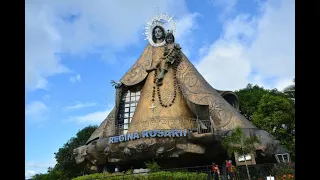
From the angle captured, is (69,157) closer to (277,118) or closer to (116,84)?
(116,84)

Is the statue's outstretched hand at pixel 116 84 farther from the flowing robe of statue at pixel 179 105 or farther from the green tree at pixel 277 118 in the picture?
the green tree at pixel 277 118

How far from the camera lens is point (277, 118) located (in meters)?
34.0

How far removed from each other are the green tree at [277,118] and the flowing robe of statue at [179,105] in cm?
812

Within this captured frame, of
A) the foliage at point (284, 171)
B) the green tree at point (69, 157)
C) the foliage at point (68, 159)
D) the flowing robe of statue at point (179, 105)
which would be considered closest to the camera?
the foliage at point (284, 171)

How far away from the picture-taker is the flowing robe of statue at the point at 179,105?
85.0 feet

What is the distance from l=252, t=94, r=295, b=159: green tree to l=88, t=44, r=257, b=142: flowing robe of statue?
26.6 ft

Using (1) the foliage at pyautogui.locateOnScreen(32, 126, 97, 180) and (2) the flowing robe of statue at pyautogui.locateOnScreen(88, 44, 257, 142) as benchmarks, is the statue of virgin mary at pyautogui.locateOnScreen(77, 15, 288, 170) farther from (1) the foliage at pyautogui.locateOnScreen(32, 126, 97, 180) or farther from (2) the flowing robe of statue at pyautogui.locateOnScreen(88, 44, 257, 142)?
(1) the foliage at pyautogui.locateOnScreen(32, 126, 97, 180)

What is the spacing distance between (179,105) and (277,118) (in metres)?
11.8

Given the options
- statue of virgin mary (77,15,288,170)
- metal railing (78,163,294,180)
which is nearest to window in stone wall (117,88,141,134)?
statue of virgin mary (77,15,288,170)

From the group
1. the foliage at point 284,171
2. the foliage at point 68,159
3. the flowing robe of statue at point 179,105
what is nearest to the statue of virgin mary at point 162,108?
the flowing robe of statue at point 179,105

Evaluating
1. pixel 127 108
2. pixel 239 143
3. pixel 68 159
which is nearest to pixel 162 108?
pixel 127 108
